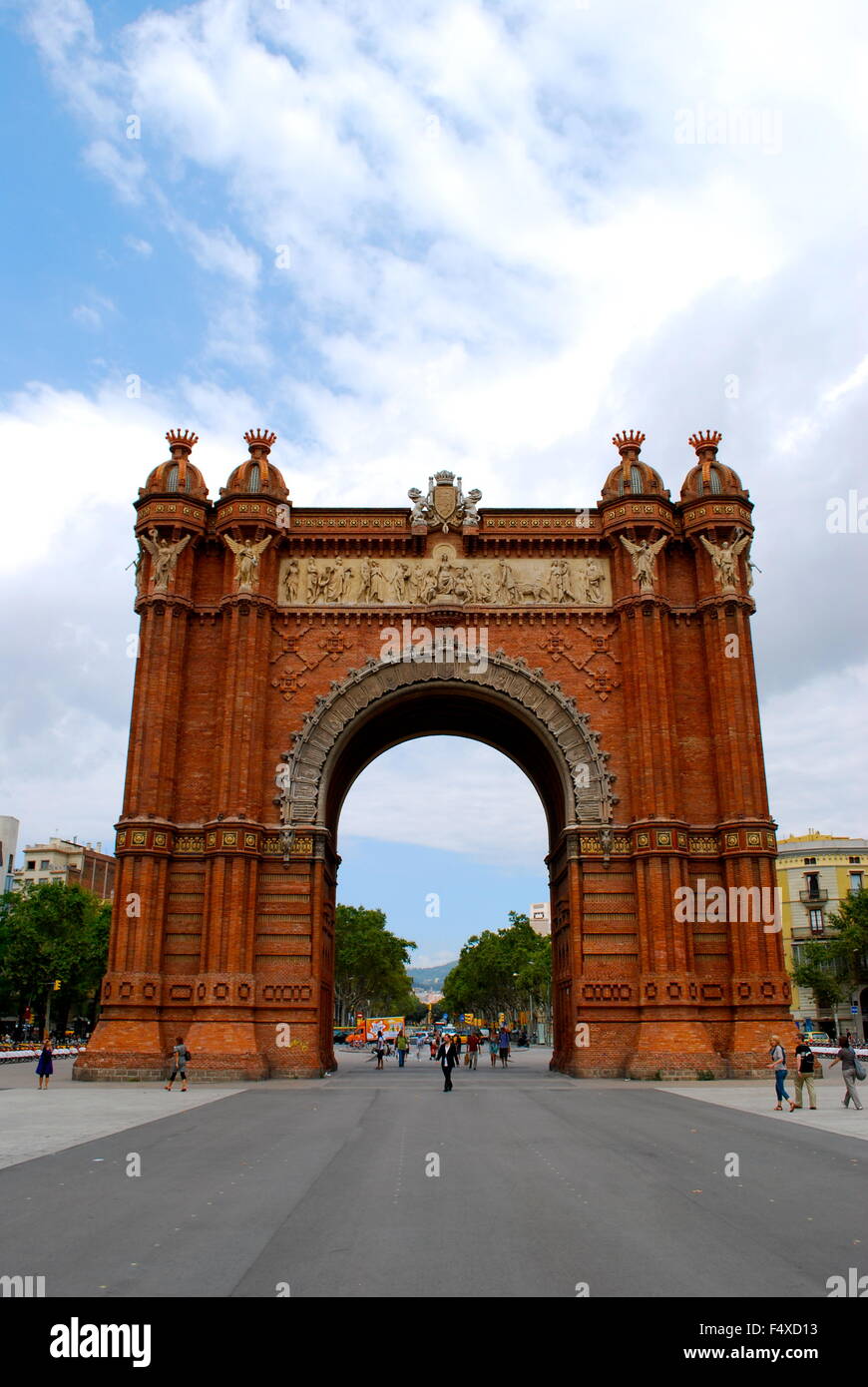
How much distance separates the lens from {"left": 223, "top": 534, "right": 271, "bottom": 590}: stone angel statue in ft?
112

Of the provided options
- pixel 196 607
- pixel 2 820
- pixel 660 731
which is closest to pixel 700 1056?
pixel 660 731

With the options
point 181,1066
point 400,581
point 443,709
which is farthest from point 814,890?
point 181,1066

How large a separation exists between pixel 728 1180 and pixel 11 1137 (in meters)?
11.5

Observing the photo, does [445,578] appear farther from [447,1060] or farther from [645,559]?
[447,1060]

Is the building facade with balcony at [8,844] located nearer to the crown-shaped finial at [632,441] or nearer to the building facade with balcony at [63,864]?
the building facade with balcony at [63,864]

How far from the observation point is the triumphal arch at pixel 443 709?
31.0 metres

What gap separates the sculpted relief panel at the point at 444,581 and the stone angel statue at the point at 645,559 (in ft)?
4.18

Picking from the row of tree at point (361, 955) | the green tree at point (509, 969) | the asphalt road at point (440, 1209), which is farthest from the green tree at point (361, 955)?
the asphalt road at point (440, 1209)

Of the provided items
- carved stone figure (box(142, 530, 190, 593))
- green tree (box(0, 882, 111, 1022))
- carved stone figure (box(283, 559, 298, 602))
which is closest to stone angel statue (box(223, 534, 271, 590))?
Result: carved stone figure (box(283, 559, 298, 602))

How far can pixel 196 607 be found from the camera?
1377 inches

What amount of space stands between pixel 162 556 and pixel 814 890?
225ft

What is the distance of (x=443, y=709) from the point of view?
37.8 m

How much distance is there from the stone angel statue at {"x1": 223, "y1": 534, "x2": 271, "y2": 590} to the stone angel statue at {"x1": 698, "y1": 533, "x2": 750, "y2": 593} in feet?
48.5
